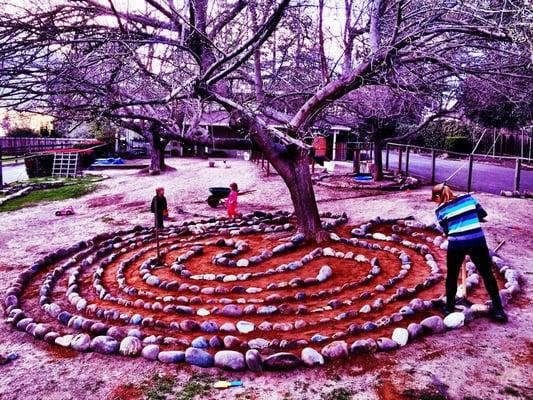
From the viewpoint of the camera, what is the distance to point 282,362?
4191mm

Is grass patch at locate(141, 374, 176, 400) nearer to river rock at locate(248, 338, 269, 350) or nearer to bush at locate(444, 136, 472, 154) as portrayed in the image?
river rock at locate(248, 338, 269, 350)

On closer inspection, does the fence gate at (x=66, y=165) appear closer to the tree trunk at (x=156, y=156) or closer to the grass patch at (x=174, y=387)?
the tree trunk at (x=156, y=156)

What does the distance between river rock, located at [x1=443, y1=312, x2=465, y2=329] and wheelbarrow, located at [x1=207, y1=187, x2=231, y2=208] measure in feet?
27.1

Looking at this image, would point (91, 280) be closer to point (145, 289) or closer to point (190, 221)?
point (145, 289)

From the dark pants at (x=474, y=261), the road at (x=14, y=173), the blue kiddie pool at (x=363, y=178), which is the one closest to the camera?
the dark pants at (x=474, y=261)

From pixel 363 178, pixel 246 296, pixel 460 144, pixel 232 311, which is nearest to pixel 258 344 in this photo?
pixel 232 311

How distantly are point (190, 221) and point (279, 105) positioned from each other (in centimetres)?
406

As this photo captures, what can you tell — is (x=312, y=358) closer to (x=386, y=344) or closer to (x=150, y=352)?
(x=386, y=344)

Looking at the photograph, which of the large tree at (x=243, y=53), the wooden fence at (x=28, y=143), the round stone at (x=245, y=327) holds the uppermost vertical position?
the large tree at (x=243, y=53)

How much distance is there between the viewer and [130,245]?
8.84 m

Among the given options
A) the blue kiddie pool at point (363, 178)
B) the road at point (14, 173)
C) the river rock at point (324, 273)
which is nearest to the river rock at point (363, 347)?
the river rock at point (324, 273)

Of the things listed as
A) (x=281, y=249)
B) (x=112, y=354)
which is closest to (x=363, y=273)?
(x=281, y=249)

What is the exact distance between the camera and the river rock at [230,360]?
423 cm

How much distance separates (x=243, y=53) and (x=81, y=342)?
4943 mm
